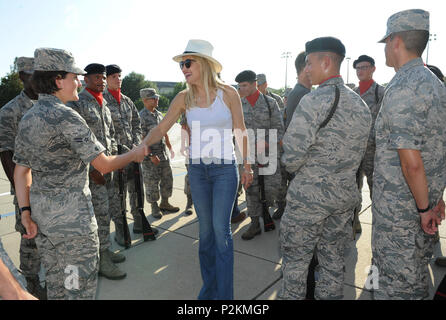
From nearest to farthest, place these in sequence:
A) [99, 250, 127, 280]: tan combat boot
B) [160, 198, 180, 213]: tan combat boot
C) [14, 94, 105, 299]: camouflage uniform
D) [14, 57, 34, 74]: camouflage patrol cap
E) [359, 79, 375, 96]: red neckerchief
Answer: [14, 94, 105, 299]: camouflage uniform < [14, 57, 34, 74]: camouflage patrol cap < [99, 250, 127, 280]: tan combat boot < [359, 79, 375, 96]: red neckerchief < [160, 198, 180, 213]: tan combat boot

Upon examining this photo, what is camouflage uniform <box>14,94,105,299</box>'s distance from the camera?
76.0 inches

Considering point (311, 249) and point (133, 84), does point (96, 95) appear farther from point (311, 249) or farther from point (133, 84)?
point (133, 84)

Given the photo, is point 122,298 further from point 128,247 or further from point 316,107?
point 316,107

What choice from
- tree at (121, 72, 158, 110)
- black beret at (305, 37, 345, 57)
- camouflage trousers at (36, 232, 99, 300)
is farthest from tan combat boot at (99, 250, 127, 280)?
tree at (121, 72, 158, 110)

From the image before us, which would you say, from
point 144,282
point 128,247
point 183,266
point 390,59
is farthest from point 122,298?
point 390,59

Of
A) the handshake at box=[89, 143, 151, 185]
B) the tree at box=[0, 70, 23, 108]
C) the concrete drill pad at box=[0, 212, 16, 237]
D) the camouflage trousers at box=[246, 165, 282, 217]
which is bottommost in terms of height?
the concrete drill pad at box=[0, 212, 16, 237]

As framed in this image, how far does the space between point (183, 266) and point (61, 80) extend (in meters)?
2.34

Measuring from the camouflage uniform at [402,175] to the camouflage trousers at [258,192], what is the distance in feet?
7.32

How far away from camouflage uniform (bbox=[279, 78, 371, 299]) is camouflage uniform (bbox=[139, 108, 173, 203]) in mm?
3249

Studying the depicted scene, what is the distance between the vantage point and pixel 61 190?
2.02 metres

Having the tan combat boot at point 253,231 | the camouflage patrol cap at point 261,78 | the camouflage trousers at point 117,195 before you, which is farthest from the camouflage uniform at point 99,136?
the camouflage patrol cap at point 261,78

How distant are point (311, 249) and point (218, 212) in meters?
0.78

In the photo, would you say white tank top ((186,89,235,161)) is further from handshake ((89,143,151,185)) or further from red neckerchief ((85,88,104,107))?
red neckerchief ((85,88,104,107))
